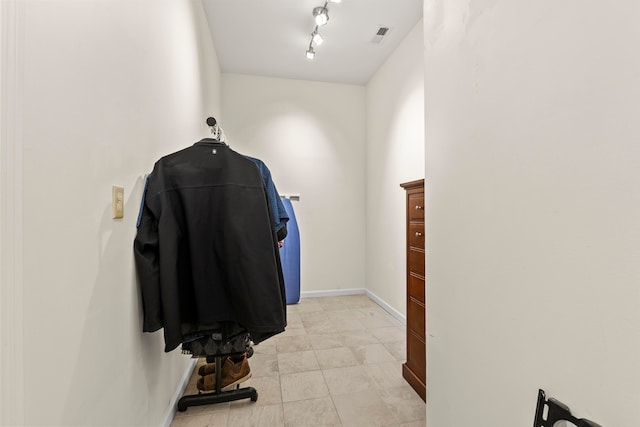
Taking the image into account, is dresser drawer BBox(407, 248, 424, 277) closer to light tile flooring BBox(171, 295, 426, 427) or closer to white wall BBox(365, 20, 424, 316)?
light tile flooring BBox(171, 295, 426, 427)

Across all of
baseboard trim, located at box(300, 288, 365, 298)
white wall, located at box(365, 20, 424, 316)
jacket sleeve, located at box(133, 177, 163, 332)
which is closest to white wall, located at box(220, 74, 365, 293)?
baseboard trim, located at box(300, 288, 365, 298)

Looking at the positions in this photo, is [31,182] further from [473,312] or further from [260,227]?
[473,312]

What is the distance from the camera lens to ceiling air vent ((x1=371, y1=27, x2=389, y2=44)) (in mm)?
3059

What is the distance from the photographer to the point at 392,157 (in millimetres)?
3523

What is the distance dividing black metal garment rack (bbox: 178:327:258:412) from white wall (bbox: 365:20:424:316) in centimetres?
201

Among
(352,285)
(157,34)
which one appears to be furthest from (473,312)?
(352,285)

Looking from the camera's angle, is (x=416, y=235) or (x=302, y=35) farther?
(x=302, y=35)

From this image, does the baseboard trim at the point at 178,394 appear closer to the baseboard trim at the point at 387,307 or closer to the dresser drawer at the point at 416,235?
the dresser drawer at the point at 416,235

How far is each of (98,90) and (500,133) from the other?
4.32 ft

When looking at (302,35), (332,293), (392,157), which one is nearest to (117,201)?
(302,35)

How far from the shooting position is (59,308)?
2.51 feet

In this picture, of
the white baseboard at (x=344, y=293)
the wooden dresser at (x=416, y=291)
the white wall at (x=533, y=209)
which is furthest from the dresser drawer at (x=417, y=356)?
the white baseboard at (x=344, y=293)

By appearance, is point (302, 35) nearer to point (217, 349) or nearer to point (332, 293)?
point (217, 349)

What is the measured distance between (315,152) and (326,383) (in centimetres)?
295
